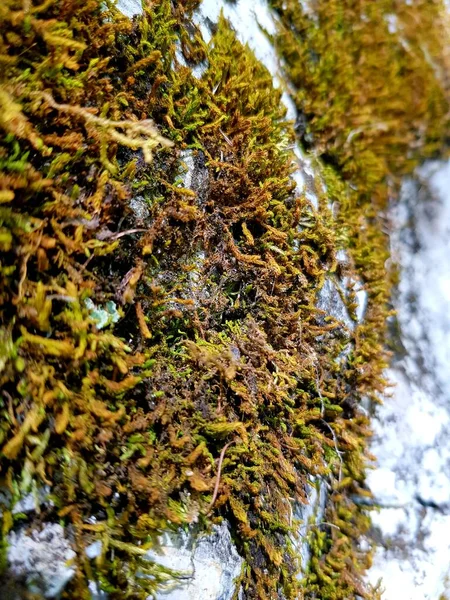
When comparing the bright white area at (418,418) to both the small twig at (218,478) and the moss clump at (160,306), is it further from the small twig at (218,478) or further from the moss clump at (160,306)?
the small twig at (218,478)

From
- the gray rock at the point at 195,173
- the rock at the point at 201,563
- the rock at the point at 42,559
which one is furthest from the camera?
the gray rock at the point at 195,173

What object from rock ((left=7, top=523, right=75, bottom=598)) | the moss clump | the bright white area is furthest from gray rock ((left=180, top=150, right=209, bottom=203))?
the bright white area

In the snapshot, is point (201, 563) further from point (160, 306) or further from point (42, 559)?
point (160, 306)

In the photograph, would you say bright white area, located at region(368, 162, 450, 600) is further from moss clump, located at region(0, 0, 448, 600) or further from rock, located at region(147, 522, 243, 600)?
rock, located at region(147, 522, 243, 600)

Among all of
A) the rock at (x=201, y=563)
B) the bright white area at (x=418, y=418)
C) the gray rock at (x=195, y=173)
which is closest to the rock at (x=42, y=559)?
the rock at (x=201, y=563)

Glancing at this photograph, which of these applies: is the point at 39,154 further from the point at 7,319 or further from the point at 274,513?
the point at 274,513

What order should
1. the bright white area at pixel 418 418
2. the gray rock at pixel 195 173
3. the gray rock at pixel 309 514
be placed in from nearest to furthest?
the gray rock at pixel 195 173, the gray rock at pixel 309 514, the bright white area at pixel 418 418

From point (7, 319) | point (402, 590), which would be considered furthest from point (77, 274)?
point (402, 590)
